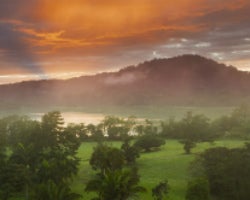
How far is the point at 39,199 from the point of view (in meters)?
43.1

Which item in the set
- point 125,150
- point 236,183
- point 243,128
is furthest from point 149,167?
point 243,128

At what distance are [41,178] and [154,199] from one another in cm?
1673

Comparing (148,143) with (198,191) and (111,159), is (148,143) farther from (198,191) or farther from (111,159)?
(198,191)

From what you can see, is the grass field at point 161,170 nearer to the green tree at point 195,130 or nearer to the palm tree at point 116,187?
the green tree at point 195,130

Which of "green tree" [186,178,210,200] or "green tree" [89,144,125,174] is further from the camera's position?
"green tree" [89,144,125,174]

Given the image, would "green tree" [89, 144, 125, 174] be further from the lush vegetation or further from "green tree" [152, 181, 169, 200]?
"green tree" [152, 181, 169, 200]

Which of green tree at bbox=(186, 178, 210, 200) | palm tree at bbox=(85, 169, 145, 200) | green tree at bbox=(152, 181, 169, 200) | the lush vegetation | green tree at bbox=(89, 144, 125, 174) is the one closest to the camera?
palm tree at bbox=(85, 169, 145, 200)

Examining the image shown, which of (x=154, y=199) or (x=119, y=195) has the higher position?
(x=119, y=195)

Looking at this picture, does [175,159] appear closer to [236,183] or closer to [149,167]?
[149,167]

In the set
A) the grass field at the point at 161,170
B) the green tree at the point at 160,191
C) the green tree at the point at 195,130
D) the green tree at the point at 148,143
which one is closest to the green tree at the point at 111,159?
the grass field at the point at 161,170

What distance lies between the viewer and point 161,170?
250ft

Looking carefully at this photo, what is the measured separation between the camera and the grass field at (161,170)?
63.4 meters

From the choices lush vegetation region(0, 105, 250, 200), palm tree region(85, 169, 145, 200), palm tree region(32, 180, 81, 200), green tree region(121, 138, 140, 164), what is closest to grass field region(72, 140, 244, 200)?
lush vegetation region(0, 105, 250, 200)

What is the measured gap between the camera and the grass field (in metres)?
Result: 63.4
